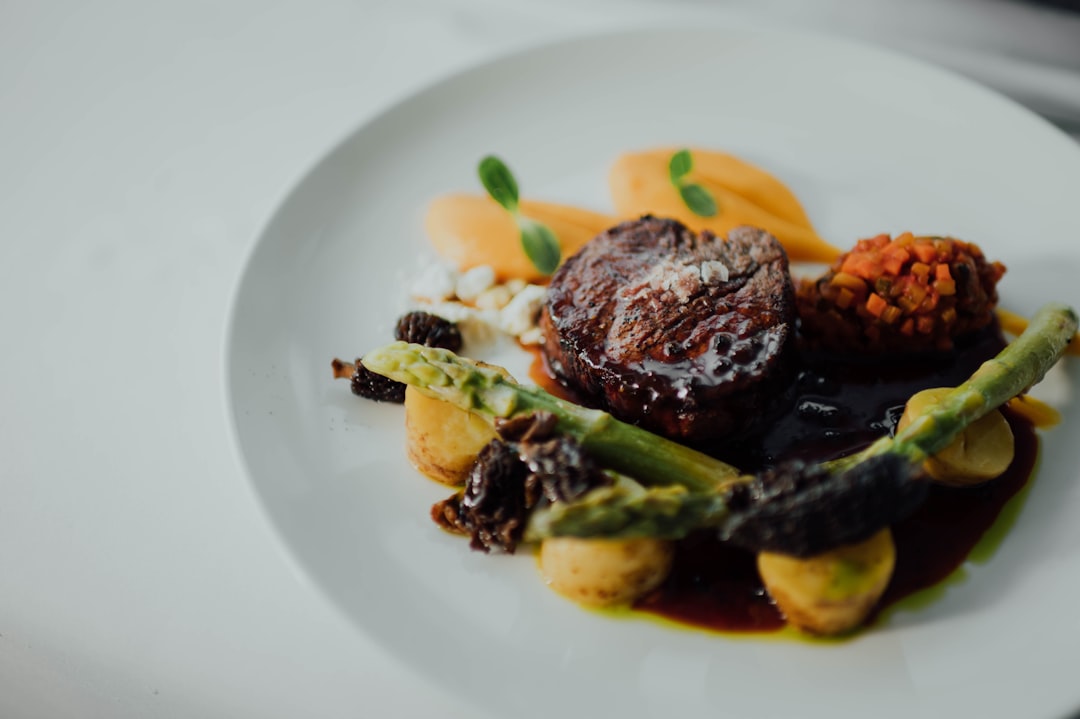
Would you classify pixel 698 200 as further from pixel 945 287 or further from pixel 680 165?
pixel 945 287

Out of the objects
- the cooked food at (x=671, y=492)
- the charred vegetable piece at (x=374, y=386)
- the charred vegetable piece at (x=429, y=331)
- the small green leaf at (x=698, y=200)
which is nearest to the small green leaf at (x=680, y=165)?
the small green leaf at (x=698, y=200)

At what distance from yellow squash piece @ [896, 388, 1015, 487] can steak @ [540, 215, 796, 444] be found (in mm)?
551

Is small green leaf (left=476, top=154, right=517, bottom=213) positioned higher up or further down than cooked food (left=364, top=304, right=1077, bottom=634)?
higher up

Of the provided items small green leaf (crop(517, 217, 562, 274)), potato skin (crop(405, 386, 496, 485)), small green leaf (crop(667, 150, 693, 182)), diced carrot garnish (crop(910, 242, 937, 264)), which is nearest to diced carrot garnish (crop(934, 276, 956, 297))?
diced carrot garnish (crop(910, 242, 937, 264))

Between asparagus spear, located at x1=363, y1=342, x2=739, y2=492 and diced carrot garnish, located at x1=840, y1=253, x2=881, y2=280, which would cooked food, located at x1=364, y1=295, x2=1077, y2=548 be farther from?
diced carrot garnish, located at x1=840, y1=253, x2=881, y2=280

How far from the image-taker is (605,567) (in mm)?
3043

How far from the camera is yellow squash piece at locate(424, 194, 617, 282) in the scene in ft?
14.9

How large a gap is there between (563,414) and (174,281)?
2573 mm

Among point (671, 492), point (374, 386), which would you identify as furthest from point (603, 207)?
point (671, 492)

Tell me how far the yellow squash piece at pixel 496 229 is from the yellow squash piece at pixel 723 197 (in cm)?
22

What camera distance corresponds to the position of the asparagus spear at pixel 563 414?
3.35 m

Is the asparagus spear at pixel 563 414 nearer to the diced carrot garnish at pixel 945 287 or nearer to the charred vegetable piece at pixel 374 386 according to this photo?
the charred vegetable piece at pixel 374 386

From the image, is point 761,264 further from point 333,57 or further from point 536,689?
point 333,57

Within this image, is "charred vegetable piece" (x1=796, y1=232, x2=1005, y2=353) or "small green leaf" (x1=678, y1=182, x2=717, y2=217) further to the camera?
"small green leaf" (x1=678, y1=182, x2=717, y2=217)
